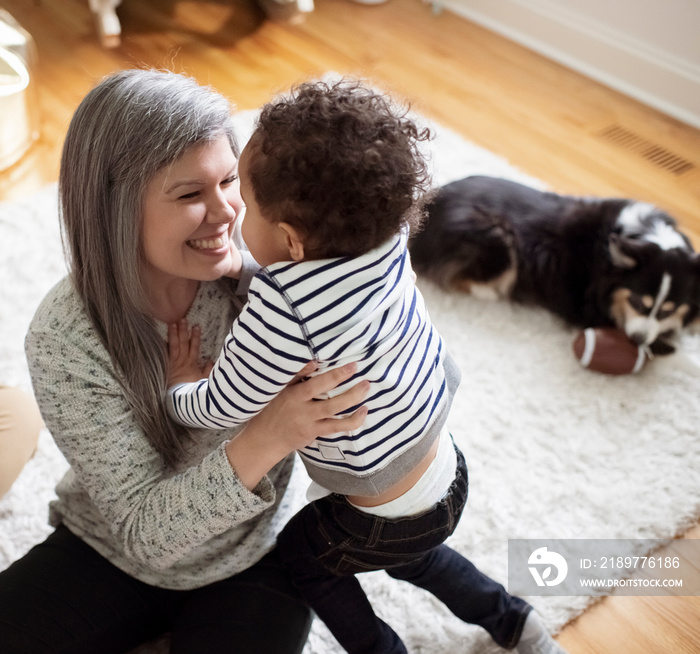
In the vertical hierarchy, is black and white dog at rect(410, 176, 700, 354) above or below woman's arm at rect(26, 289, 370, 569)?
below

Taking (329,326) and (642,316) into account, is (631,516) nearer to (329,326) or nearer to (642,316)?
(642,316)

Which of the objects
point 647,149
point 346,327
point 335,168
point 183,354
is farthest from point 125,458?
point 647,149

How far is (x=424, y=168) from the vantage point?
95cm

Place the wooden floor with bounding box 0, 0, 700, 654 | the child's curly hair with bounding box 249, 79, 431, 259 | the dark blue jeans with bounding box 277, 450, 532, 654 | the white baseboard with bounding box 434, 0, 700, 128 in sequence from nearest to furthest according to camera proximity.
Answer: the child's curly hair with bounding box 249, 79, 431, 259 → the dark blue jeans with bounding box 277, 450, 532, 654 → the wooden floor with bounding box 0, 0, 700, 654 → the white baseboard with bounding box 434, 0, 700, 128

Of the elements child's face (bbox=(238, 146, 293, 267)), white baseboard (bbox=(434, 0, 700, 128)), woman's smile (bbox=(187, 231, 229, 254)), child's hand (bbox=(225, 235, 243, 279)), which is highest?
child's face (bbox=(238, 146, 293, 267))

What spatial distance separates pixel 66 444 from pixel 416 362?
54 centimetres

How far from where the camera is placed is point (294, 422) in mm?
988

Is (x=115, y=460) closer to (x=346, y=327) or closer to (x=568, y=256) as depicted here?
(x=346, y=327)

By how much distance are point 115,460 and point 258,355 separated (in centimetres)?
33

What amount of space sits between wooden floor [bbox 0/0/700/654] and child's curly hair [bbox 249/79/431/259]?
1766 mm

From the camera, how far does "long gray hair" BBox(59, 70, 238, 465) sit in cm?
101

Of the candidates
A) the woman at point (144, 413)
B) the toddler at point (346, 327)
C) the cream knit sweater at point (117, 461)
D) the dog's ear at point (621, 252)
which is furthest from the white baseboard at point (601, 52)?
the cream knit sweater at point (117, 461)

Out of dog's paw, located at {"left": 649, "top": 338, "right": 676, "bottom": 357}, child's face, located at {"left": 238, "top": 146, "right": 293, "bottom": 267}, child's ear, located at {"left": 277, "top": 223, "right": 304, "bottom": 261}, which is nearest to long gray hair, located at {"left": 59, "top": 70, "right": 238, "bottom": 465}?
child's face, located at {"left": 238, "top": 146, "right": 293, "bottom": 267}

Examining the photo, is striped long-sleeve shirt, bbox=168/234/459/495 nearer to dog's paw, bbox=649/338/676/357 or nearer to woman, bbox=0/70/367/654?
woman, bbox=0/70/367/654
